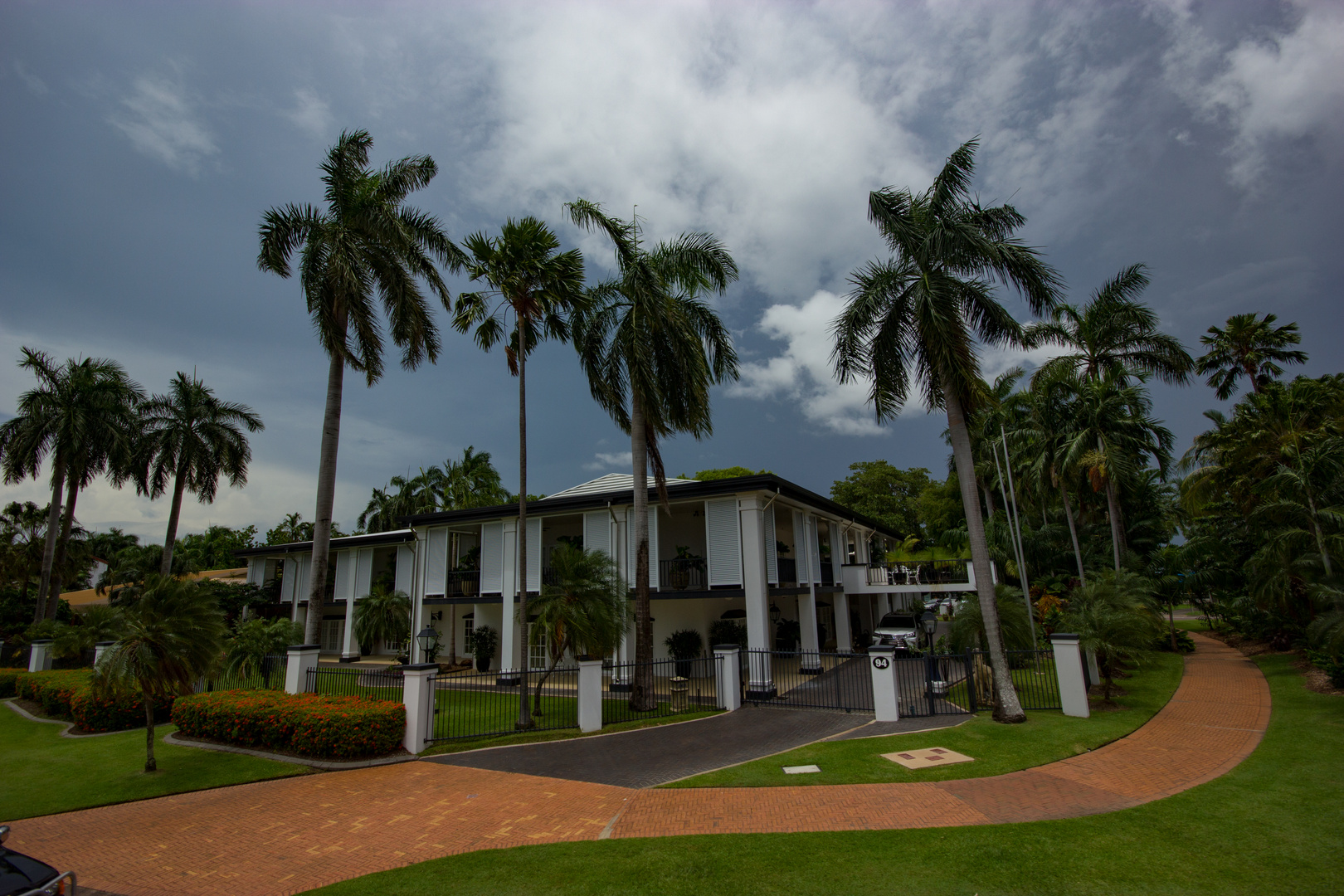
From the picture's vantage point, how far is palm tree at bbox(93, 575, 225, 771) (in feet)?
35.6

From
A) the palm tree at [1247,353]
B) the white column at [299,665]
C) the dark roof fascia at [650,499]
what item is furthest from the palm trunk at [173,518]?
the palm tree at [1247,353]

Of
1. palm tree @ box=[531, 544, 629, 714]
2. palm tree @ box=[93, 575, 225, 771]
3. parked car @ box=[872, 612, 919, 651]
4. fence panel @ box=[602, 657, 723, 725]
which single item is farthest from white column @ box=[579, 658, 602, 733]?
parked car @ box=[872, 612, 919, 651]

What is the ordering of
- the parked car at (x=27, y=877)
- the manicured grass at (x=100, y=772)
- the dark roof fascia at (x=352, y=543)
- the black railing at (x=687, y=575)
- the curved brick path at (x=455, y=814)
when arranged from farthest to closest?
the dark roof fascia at (x=352, y=543)
the black railing at (x=687, y=575)
the manicured grass at (x=100, y=772)
the curved brick path at (x=455, y=814)
the parked car at (x=27, y=877)

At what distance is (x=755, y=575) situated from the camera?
59.4 ft

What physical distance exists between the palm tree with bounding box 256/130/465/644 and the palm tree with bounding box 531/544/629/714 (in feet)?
21.2

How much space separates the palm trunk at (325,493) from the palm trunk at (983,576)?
16.1 m

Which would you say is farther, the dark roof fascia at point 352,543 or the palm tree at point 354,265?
the dark roof fascia at point 352,543

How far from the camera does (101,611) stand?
1905 centimetres

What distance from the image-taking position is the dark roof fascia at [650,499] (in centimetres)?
1855

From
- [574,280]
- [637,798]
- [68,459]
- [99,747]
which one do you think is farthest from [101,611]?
[637,798]

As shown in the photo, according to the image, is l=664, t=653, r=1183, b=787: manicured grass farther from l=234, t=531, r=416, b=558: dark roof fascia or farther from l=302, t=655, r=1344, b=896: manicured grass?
l=234, t=531, r=416, b=558: dark roof fascia

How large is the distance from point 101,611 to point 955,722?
24.7m

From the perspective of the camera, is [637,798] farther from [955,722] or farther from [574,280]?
[574,280]

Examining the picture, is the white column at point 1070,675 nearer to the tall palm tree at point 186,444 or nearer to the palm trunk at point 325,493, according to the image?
the palm trunk at point 325,493
